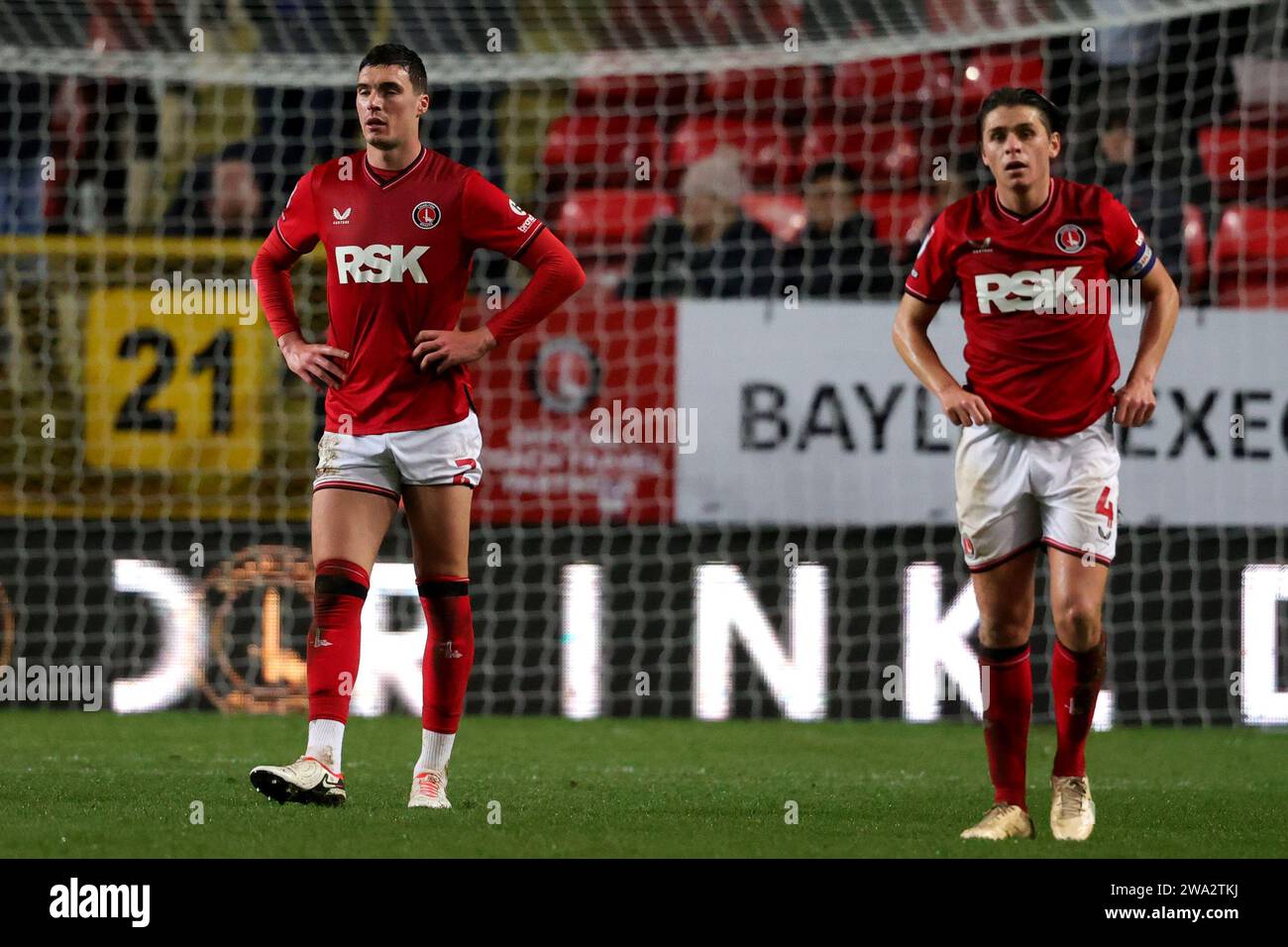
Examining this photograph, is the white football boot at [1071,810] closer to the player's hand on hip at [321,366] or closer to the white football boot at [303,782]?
the white football boot at [303,782]

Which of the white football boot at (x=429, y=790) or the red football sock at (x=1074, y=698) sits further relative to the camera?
the white football boot at (x=429, y=790)

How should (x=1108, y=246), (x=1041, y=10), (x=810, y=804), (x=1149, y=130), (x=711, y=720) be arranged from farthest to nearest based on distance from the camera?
1. (x=1149, y=130)
2. (x=1041, y=10)
3. (x=711, y=720)
4. (x=810, y=804)
5. (x=1108, y=246)

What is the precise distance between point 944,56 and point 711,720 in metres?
3.91

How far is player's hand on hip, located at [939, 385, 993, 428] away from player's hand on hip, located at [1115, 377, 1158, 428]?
0.29 metres

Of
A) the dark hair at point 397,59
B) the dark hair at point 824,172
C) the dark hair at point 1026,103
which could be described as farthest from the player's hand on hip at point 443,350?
the dark hair at point 824,172

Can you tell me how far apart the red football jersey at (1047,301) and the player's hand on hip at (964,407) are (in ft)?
0.25

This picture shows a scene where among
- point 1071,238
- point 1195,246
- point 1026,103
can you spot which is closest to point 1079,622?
point 1071,238

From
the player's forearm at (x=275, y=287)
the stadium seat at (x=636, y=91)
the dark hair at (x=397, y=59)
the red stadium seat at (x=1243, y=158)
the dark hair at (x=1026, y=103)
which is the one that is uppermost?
the stadium seat at (x=636, y=91)

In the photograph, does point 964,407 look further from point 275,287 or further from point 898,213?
point 898,213

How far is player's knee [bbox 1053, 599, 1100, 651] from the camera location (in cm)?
432

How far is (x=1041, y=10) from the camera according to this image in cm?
819

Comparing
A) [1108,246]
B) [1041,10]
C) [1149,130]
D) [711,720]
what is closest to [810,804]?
[1108,246]

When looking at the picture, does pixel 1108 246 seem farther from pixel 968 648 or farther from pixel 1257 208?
pixel 1257 208

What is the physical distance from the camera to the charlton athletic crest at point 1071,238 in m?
4.37
